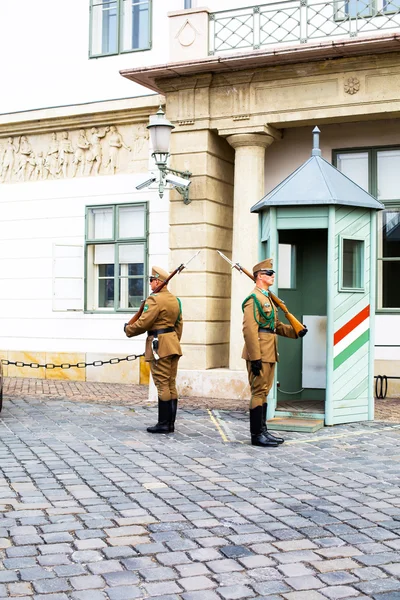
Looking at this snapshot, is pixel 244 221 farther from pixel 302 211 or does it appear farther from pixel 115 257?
pixel 115 257

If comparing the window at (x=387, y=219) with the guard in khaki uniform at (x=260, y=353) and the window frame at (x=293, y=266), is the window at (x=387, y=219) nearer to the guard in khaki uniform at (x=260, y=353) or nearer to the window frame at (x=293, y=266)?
the window frame at (x=293, y=266)

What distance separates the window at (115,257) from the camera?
16234 mm

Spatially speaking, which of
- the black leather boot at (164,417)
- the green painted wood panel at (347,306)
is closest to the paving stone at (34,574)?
the black leather boot at (164,417)

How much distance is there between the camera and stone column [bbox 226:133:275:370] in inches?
548

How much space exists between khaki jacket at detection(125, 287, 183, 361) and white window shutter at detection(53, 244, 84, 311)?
6564 millimetres

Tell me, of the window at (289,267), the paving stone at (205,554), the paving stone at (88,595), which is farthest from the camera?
the window at (289,267)

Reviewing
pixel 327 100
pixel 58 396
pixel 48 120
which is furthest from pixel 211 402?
pixel 48 120

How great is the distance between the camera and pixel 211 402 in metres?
13.2

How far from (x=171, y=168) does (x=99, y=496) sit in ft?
→ 27.2

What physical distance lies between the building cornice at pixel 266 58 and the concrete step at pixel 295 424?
208 inches

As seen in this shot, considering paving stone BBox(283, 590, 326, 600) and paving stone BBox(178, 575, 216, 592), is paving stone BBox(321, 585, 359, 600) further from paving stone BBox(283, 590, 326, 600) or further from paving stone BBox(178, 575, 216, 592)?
paving stone BBox(178, 575, 216, 592)

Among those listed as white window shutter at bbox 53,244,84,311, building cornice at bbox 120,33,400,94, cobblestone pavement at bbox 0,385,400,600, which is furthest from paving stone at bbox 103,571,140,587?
white window shutter at bbox 53,244,84,311

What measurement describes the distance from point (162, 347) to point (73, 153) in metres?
7.79

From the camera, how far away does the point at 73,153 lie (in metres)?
17.0
